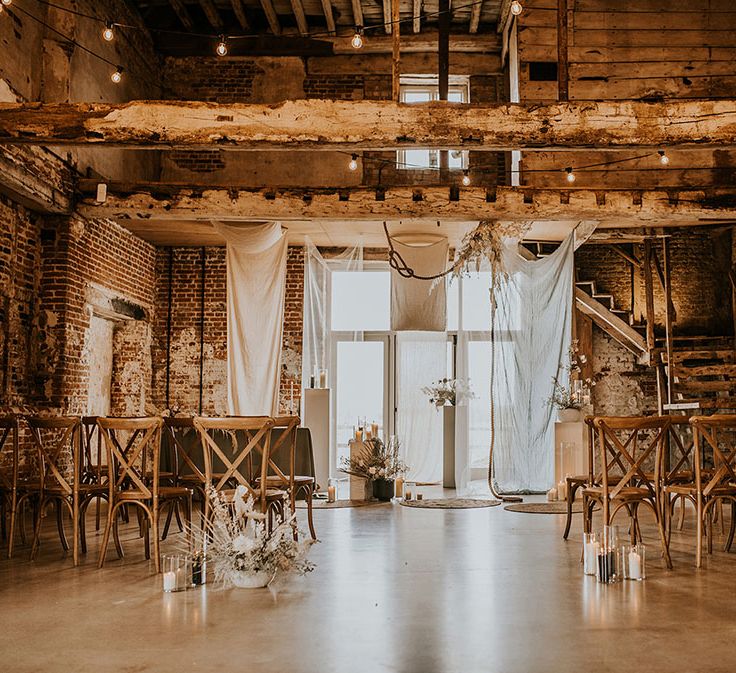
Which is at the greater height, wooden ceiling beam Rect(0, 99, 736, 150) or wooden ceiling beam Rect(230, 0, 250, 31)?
wooden ceiling beam Rect(230, 0, 250, 31)

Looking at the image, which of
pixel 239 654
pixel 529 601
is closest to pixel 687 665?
pixel 529 601

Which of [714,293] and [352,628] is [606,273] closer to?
[714,293]

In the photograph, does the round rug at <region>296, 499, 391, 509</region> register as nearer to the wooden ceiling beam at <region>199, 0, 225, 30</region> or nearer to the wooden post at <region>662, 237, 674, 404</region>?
the wooden post at <region>662, 237, 674, 404</region>

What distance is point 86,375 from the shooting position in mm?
8805

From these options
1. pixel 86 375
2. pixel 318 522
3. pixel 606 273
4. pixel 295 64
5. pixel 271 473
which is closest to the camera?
pixel 318 522

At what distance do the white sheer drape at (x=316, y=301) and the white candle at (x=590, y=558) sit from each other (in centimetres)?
595

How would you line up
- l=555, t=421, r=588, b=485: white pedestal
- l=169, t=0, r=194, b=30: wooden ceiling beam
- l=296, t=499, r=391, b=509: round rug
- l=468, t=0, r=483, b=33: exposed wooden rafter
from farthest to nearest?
1. l=468, t=0, r=483, b=33: exposed wooden rafter
2. l=169, t=0, r=194, b=30: wooden ceiling beam
3. l=555, t=421, r=588, b=485: white pedestal
4. l=296, t=499, r=391, b=509: round rug

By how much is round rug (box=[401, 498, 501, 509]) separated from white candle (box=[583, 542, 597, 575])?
361cm

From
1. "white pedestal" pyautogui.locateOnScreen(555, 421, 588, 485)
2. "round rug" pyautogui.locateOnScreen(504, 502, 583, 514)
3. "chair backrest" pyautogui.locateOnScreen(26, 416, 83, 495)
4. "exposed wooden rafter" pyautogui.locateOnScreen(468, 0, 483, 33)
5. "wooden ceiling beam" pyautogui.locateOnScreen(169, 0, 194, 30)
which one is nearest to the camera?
"chair backrest" pyautogui.locateOnScreen(26, 416, 83, 495)

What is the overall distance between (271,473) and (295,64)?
6160 mm

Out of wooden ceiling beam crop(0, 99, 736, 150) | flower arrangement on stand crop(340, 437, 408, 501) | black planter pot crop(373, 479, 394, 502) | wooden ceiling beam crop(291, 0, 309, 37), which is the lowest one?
black planter pot crop(373, 479, 394, 502)

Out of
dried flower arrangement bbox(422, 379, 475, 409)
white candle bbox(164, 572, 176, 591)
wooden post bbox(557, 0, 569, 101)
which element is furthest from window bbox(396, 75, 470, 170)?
white candle bbox(164, 572, 176, 591)

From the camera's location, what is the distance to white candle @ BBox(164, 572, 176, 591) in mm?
4262

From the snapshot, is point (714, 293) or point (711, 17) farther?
point (714, 293)
